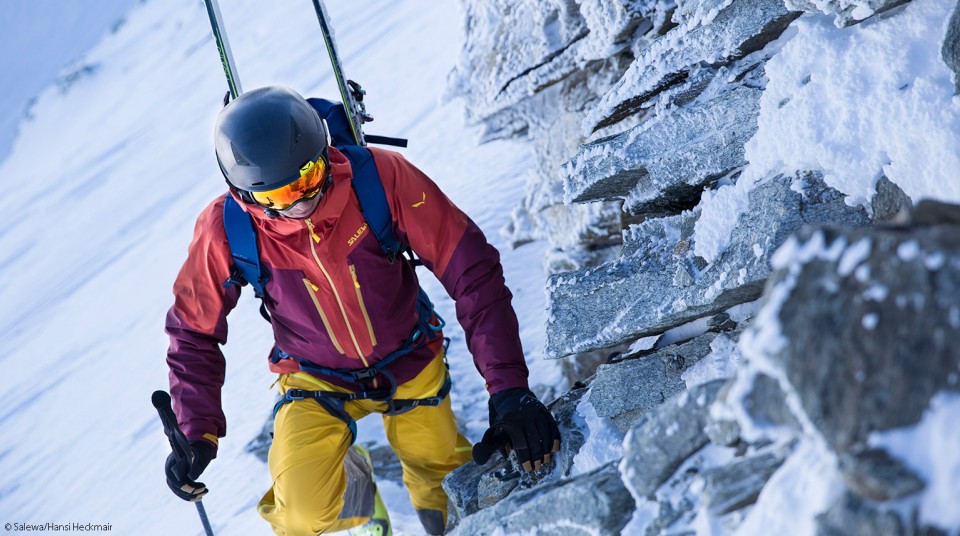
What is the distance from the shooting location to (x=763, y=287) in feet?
8.15

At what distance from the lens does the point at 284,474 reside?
322 cm

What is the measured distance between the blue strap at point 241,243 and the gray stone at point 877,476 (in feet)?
7.97

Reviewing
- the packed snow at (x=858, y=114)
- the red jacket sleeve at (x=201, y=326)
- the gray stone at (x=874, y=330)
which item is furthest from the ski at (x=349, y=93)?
the gray stone at (x=874, y=330)

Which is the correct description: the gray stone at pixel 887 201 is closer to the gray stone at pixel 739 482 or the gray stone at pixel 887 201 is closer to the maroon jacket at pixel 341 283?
the gray stone at pixel 739 482

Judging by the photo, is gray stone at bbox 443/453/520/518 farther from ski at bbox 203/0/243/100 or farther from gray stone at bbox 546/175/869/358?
ski at bbox 203/0/243/100

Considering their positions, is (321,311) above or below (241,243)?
below

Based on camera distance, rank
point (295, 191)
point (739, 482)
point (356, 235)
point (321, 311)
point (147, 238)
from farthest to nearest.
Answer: point (147, 238)
point (321, 311)
point (356, 235)
point (295, 191)
point (739, 482)

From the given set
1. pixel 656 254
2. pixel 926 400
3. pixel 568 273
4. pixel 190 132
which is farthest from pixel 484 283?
pixel 190 132

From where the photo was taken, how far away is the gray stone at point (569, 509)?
1.88 m

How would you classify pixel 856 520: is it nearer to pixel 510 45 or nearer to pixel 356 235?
pixel 356 235

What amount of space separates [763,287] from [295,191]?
170cm

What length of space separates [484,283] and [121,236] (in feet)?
50.5

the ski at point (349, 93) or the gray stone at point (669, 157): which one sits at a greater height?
the ski at point (349, 93)

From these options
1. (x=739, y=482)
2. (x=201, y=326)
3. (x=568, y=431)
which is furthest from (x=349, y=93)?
(x=739, y=482)
